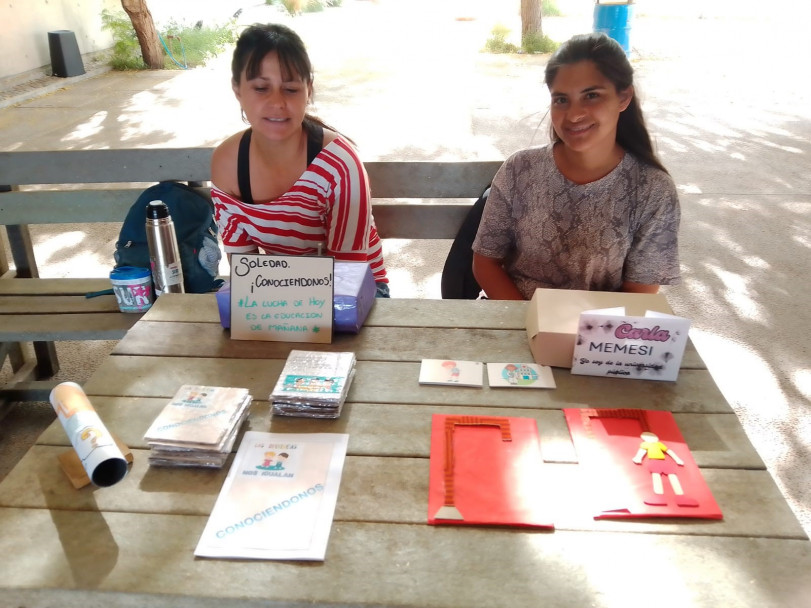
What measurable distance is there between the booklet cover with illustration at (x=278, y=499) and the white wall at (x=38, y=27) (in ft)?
31.3

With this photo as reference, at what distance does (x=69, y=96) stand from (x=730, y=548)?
9.35 metres

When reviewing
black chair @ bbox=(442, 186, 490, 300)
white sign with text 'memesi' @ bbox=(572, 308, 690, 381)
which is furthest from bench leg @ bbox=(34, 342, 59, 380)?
white sign with text 'memesi' @ bbox=(572, 308, 690, 381)

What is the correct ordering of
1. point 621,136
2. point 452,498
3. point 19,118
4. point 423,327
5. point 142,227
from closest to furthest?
point 452,498
point 423,327
point 621,136
point 142,227
point 19,118

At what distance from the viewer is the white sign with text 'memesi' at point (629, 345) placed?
131cm

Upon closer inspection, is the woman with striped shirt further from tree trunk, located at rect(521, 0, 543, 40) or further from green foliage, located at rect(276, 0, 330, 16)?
green foliage, located at rect(276, 0, 330, 16)

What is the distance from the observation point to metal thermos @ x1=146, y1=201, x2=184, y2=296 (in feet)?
6.20

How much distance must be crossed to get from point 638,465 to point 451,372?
0.42 m

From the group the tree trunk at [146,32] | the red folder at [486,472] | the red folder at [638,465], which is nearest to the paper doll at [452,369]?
the red folder at [486,472]

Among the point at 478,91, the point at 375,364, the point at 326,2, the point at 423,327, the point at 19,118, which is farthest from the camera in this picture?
the point at 326,2

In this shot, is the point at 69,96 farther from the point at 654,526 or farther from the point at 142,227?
the point at 654,526

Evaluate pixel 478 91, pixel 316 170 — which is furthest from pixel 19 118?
pixel 316 170

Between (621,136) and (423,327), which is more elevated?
(621,136)

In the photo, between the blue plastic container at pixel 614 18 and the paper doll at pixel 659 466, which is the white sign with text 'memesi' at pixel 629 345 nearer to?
the paper doll at pixel 659 466

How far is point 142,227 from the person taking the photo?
2230mm
